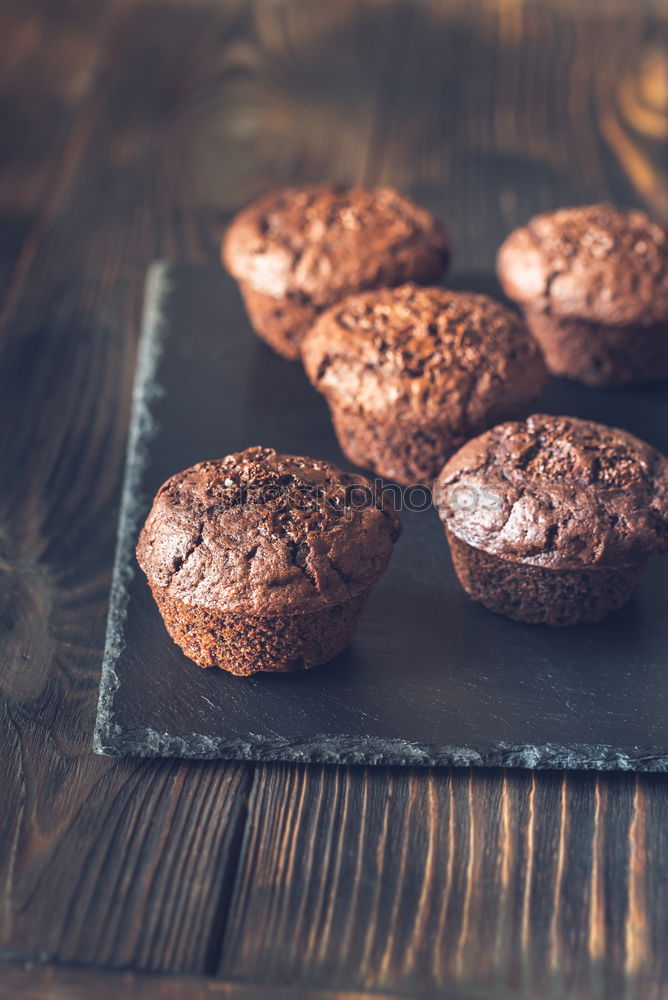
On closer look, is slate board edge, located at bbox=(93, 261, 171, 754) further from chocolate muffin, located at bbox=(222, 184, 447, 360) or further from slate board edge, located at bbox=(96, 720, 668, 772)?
chocolate muffin, located at bbox=(222, 184, 447, 360)

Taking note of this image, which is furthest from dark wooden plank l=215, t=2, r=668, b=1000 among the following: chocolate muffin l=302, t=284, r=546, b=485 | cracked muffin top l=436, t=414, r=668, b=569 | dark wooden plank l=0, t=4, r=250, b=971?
chocolate muffin l=302, t=284, r=546, b=485

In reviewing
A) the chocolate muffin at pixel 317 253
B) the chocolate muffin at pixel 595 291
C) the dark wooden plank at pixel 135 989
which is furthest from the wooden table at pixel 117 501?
the chocolate muffin at pixel 595 291

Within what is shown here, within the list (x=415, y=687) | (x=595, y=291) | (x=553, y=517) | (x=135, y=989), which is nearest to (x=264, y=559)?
(x=415, y=687)

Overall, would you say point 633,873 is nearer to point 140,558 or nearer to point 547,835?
point 547,835

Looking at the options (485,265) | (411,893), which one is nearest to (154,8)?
(485,265)

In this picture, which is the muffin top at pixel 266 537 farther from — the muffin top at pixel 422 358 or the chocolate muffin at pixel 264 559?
the muffin top at pixel 422 358

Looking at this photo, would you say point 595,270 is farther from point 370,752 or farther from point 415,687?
point 370,752
